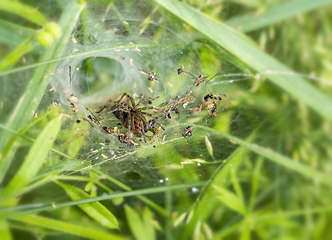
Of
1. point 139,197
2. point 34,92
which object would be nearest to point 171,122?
→ point 139,197

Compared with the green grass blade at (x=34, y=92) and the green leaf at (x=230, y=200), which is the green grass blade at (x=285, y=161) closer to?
the green leaf at (x=230, y=200)

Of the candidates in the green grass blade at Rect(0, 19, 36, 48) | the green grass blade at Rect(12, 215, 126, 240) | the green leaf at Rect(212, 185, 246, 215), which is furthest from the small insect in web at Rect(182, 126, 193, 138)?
the green grass blade at Rect(0, 19, 36, 48)

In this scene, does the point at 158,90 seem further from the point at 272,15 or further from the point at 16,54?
the point at 272,15

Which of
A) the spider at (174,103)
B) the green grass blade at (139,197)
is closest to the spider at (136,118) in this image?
the spider at (174,103)

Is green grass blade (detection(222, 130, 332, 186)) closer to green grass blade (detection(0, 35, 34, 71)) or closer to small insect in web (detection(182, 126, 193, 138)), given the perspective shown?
small insect in web (detection(182, 126, 193, 138))

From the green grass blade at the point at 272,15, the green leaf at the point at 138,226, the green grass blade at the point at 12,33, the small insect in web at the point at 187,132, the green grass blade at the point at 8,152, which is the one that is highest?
the green grass blade at the point at 12,33

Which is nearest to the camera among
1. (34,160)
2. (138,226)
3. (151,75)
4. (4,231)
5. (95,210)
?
(34,160)
